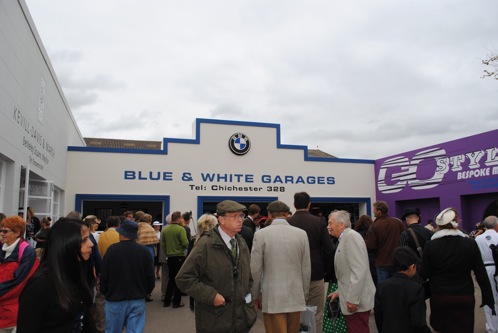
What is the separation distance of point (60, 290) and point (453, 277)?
377 cm

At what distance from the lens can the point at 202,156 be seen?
15.4 m

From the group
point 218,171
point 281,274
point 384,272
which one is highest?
point 218,171

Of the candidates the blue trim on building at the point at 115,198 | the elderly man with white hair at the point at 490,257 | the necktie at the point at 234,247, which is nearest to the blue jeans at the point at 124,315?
the necktie at the point at 234,247

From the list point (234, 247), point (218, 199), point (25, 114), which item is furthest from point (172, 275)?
point (218, 199)

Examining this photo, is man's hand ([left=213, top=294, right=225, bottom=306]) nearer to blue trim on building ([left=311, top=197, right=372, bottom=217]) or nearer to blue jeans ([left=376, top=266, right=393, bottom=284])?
blue jeans ([left=376, top=266, right=393, bottom=284])

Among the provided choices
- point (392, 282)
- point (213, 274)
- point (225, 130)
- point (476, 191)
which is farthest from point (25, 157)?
point (476, 191)

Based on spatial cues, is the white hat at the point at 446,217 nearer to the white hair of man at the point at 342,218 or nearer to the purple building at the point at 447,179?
the white hair of man at the point at 342,218

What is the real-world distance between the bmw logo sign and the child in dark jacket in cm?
1238

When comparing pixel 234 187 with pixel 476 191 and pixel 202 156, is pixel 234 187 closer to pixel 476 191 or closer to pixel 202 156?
pixel 202 156

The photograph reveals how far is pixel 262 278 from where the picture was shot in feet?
14.0

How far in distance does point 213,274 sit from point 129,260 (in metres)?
1.40

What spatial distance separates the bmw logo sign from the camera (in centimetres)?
1566

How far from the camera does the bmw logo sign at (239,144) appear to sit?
15656 millimetres

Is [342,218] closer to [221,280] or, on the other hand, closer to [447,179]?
[221,280]
